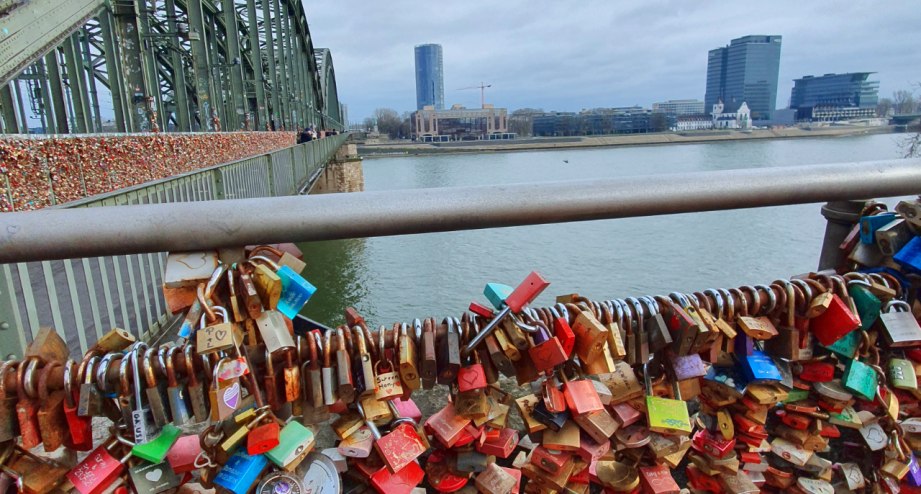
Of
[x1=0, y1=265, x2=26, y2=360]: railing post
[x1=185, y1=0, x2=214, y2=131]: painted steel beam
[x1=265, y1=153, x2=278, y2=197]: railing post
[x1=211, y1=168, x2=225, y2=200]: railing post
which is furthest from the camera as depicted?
[x1=185, y1=0, x2=214, y2=131]: painted steel beam

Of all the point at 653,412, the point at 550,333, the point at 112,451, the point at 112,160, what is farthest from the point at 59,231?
the point at 112,160

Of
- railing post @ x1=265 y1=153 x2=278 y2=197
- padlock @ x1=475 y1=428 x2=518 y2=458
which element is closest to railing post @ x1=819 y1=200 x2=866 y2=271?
padlock @ x1=475 y1=428 x2=518 y2=458

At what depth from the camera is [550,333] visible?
117 cm

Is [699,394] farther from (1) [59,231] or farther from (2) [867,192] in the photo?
(1) [59,231]

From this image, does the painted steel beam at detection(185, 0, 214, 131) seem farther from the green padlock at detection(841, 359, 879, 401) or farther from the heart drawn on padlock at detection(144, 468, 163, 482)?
the green padlock at detection(841, 359, 879, 401)

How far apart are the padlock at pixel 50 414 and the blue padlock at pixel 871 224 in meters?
1.83

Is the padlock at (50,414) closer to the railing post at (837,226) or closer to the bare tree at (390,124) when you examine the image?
the railing post at (837,226)

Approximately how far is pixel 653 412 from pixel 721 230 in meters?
16.4

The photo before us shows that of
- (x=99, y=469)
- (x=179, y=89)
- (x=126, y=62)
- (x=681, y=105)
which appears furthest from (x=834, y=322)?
(x=681, y=105)

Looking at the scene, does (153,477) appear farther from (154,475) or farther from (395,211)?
(395,211)

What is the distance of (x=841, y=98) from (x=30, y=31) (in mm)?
126689

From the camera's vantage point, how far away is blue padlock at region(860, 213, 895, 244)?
56.5 inches

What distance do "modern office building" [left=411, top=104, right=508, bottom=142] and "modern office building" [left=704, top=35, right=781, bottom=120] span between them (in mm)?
50465

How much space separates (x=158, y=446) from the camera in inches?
40.6
